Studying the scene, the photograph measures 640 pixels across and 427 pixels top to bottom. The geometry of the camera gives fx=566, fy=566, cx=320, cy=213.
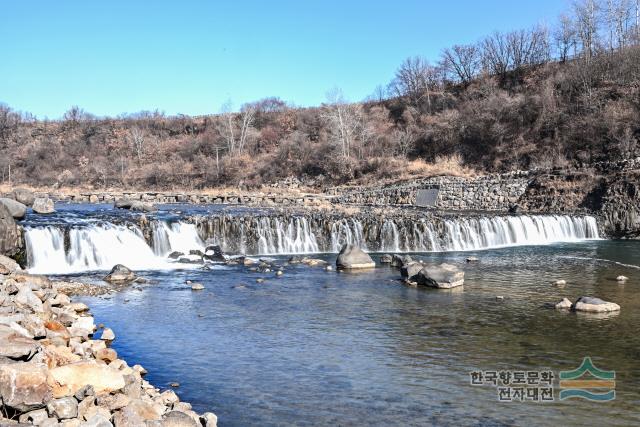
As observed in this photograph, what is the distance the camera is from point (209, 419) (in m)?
7.39

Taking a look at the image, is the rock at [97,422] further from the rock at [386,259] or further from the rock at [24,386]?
the rock at [386,259]

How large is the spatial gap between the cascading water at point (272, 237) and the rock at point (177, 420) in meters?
14.6

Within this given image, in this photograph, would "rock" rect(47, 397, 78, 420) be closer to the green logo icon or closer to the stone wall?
the green logo icon

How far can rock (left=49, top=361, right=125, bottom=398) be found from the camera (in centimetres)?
693

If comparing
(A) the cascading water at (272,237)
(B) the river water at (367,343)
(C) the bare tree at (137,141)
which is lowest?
(B) the river water at (367,343)

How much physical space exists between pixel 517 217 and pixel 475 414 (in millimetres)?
23985

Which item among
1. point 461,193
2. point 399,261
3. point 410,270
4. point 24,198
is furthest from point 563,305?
point 24,198

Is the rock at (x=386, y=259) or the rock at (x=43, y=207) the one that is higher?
the rock at (x=43, y=207)

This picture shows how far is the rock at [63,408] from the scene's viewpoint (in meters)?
6.31

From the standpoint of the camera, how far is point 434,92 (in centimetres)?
6788

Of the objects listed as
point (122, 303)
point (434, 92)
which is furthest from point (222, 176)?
point (122, 303)

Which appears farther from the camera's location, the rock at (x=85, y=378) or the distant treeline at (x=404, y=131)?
the distant treeline at (x=404, y=131)

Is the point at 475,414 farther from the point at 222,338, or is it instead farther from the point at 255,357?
the point at 222,338

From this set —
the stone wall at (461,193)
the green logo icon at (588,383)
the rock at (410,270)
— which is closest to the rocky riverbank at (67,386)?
the green logo icon at (588,383)
